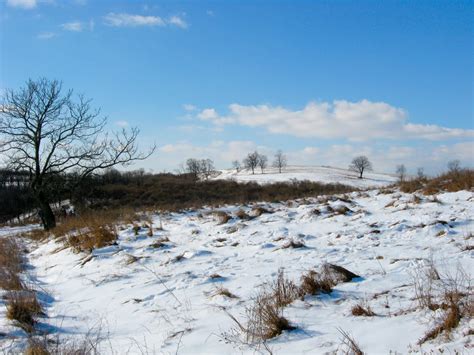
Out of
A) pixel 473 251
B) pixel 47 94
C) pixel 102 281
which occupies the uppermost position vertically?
pixel 47 94

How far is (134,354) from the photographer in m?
3.43

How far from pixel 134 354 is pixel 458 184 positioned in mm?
10388

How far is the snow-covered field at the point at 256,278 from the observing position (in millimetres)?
3383

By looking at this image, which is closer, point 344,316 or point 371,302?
point 344,316

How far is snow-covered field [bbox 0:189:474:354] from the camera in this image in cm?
338

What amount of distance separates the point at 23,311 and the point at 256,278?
2.98 meters

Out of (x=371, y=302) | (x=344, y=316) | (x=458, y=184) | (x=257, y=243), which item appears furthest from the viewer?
(x=458, y=184)

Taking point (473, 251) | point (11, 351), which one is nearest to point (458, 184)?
point (473, 251)

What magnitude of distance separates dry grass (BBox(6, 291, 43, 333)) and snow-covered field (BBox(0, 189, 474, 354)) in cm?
11

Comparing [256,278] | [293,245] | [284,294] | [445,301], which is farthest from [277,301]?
[293,245]

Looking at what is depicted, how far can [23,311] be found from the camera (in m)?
4.46

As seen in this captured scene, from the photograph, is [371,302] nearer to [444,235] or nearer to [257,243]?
[444,235]

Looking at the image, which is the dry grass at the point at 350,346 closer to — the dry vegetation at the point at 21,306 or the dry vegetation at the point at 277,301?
the dry vegetation at the point at 277,301

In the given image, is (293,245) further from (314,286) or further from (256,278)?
(314,286)
